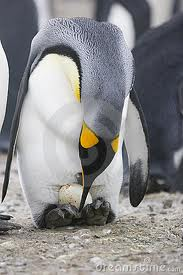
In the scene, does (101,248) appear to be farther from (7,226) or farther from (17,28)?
(17,28)

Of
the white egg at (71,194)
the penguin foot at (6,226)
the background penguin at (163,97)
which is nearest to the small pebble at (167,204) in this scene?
the background penguin at (163,97)

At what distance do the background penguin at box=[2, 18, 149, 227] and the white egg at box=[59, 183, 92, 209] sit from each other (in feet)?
0.09

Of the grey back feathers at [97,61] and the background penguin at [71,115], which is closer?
the grey back feathers at [97,61]

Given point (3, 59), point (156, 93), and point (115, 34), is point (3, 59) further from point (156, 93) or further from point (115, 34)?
point (156, 93)

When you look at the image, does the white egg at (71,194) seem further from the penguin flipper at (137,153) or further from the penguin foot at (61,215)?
the penguin flipper at (137,153)

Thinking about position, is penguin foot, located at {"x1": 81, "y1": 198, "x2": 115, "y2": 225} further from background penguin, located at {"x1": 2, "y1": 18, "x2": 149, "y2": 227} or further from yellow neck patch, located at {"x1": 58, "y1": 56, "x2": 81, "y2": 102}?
yellow neck patch, located at {"x1": 58, "y1": 56, "x2": 81, "y2": 102}

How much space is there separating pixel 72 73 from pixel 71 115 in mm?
206

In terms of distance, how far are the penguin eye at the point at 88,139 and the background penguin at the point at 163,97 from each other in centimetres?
226

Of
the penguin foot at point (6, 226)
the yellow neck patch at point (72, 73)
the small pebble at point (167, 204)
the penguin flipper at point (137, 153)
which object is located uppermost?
the yellow neck patch at point (72, 73)

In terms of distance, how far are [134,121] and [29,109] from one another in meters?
0.57

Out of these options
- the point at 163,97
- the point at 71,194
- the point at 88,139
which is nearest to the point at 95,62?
the point at 88,139

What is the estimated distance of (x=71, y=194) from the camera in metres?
4.06

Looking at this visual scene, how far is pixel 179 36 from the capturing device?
5984 mm

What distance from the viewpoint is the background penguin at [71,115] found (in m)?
3.75
